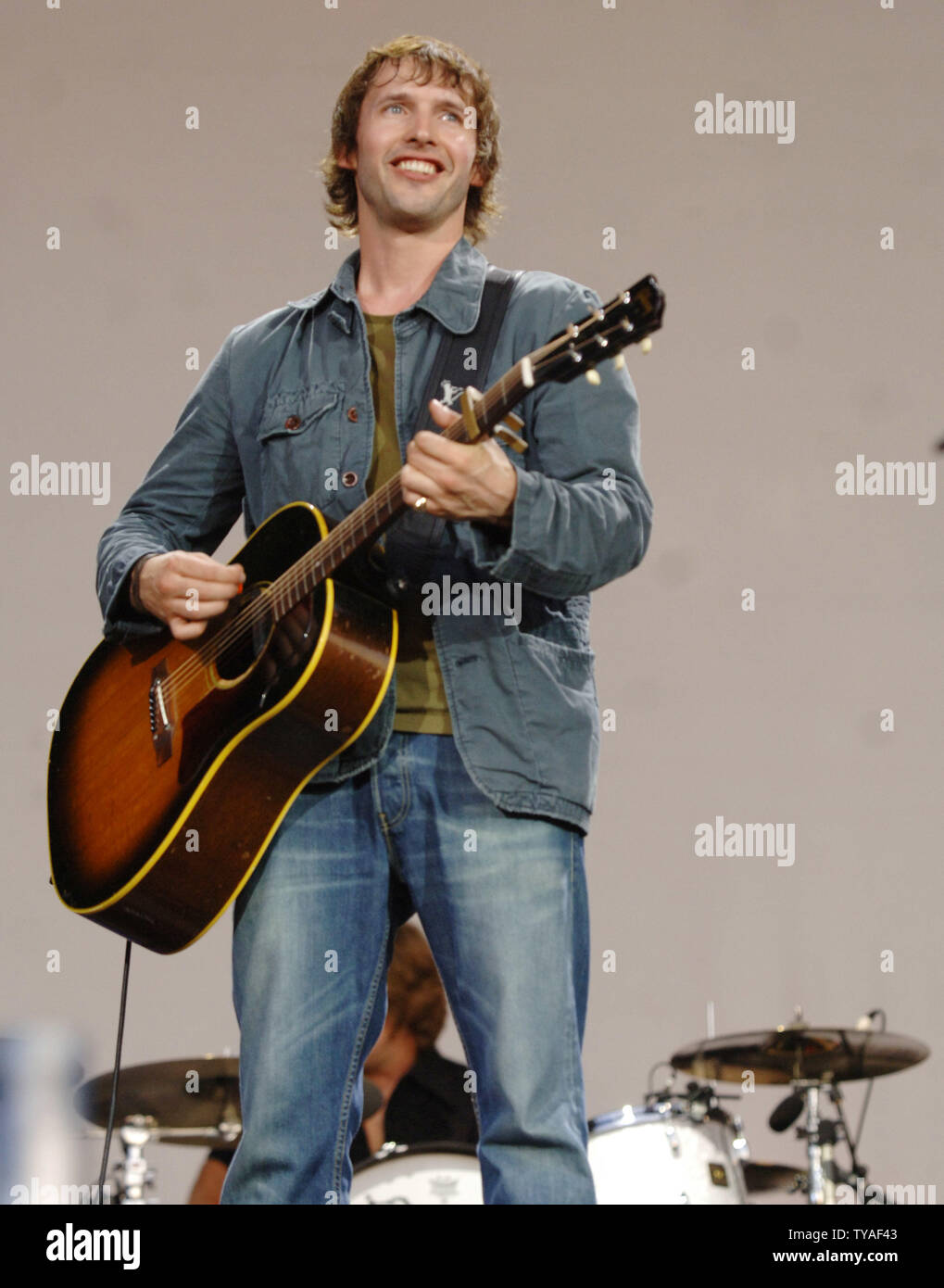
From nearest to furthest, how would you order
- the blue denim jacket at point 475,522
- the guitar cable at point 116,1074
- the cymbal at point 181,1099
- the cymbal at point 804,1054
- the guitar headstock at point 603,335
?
the guitar headstock at point 603,335
the blue denim jacket at point 475,522
the guitar cable at point 116,1074
the cymbal at point 181,1099
the cymbal at point 804,1054

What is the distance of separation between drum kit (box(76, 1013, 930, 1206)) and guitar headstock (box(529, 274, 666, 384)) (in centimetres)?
250

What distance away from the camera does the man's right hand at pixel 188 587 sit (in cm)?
197

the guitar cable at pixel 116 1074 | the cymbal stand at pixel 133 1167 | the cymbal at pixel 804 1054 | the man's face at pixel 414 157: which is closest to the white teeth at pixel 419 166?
the man's face at pixel 414 157

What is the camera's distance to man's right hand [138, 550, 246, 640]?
197 cm

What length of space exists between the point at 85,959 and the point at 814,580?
2.35 meters

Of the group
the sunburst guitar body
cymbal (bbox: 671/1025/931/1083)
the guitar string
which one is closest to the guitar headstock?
the guitar string

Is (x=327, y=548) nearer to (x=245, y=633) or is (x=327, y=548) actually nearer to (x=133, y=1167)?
(x=245, y=633)

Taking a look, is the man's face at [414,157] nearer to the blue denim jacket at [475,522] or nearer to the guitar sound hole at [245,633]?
the blue denim jacket at [475,522]

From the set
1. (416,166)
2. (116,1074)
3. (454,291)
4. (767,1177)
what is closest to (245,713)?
(116,1074)

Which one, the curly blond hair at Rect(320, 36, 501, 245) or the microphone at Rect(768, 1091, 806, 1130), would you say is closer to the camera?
the curly blond hair at Rect(320, 36, 501, 245)

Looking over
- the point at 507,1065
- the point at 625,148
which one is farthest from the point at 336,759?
the point at 625,148

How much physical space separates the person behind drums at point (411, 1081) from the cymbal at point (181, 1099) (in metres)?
0.11

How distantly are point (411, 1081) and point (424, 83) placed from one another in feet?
9.75

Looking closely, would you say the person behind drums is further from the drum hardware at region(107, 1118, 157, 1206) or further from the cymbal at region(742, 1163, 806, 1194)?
the cymbal at region(742, 1163, 806, 1194)
